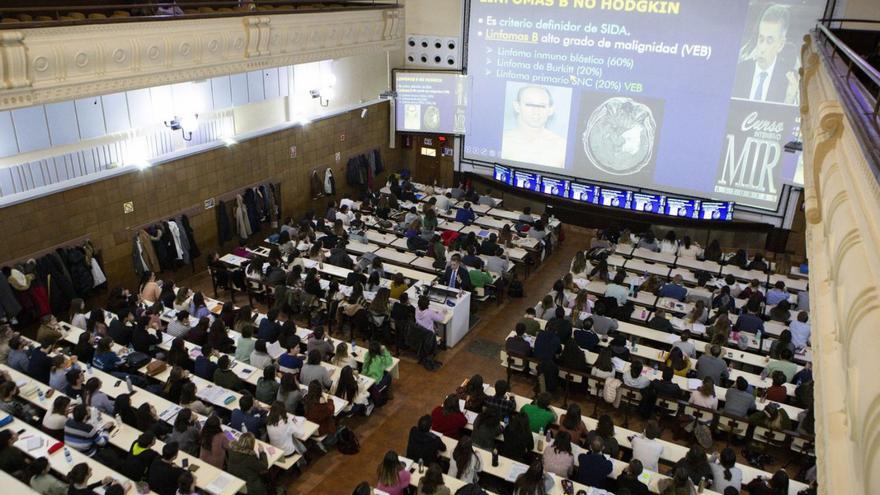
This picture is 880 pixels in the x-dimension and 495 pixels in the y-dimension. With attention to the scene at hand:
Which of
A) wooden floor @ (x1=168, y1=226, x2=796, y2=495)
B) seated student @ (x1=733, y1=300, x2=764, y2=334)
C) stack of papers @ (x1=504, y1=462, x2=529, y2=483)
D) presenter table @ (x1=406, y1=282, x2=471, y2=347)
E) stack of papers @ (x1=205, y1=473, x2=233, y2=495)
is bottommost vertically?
wooden floor @ (x1=168, y1=226, x2=796, y2=495)

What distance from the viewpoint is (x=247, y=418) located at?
25.9 feet

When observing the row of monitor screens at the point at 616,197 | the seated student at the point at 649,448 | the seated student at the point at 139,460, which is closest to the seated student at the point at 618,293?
the seated student at the point at 649,448

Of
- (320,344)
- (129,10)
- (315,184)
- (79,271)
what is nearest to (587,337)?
(320,344)

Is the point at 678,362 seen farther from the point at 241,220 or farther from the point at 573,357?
the point at 241,220

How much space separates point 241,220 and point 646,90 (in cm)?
993

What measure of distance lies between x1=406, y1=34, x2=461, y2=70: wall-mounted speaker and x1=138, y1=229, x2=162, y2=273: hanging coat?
894 centimetres

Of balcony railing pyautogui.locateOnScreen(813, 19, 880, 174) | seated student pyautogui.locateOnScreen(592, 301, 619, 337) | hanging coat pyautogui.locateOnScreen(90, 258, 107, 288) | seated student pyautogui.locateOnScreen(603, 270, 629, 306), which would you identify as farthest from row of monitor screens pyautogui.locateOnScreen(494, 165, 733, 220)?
hanging coat pyautogui.locateOnScreen(90, 258, 107, 288)

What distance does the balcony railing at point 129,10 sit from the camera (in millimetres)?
9258

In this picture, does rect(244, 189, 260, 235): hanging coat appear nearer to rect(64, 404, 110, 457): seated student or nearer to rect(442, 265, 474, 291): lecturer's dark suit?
rect(442, 265, 474, 291): lecturer's dark suit

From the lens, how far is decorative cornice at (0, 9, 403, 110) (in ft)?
29.2

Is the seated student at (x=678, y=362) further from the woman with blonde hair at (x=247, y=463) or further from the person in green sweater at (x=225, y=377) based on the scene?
the person in green sweater at (x=225, y=377)

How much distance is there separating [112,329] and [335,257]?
428 cm

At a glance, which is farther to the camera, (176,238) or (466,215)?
(466,215)

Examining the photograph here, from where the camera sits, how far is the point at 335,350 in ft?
32.3
